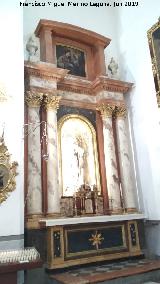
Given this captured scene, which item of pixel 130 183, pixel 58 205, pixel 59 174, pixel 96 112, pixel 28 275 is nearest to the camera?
pixel 28 275

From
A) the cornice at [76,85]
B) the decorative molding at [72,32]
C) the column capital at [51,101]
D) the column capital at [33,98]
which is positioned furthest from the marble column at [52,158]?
the decorative molding at [72,32]

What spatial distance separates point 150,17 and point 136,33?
0.73 metres

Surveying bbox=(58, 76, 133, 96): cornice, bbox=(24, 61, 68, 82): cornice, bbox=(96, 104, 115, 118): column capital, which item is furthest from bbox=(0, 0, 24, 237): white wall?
bbox=(96, 104, 115, 118): column capital

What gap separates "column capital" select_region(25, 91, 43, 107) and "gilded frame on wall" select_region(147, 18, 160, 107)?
10.5 feet

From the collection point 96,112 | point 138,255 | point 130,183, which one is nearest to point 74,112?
point 96,112

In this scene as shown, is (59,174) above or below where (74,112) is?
below

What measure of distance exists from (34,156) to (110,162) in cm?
227

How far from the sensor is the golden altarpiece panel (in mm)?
6668

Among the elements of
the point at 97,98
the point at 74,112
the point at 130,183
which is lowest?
the point at 130,183

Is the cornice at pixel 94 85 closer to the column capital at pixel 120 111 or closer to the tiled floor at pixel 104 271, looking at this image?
the column capital at pixel 120 111

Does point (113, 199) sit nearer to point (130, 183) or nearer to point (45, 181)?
point (130, 183)

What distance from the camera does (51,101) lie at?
7.84m

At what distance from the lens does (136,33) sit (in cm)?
938

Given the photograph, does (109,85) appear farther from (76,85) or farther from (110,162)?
(110,162)
